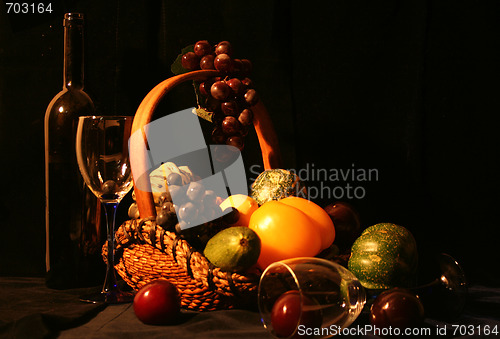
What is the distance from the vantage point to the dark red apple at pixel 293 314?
0.75m

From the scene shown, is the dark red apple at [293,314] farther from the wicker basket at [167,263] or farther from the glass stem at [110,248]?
the glass stem at [110,248]

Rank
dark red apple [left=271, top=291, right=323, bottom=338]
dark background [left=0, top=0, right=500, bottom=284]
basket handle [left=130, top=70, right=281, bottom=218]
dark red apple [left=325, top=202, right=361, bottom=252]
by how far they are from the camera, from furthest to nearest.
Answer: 1. dark background [left=0, top=0, right=500, bottom=284]
2. dark red apple [left=325, top=202, right=361, bottom=252]
3. basket handle [left=130, top=70, right=281, bottom=218]
4. dark red apple [left=271, top=291, right=323, bottom=338]

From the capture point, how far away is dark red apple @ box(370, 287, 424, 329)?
2.68 feet

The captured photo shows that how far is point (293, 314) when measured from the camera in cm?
76

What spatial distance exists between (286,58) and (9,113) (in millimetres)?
723

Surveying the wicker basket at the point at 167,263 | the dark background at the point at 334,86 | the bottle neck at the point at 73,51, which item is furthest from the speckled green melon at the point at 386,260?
the bottle neck at the point at 73,51

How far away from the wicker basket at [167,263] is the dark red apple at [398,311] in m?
0.21

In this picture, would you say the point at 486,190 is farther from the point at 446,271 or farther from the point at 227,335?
the point at 227,335

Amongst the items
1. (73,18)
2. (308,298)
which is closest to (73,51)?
(73,18)

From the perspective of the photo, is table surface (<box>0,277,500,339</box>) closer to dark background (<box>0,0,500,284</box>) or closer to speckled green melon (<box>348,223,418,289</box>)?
speckled green melon (<box>348,223,418,289</box>)

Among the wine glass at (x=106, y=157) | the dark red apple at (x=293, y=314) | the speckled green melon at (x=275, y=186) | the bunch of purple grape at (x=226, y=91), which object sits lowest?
the dark red apple at (x=293, y=314)

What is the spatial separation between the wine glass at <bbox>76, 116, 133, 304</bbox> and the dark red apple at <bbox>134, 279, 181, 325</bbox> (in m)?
0.14

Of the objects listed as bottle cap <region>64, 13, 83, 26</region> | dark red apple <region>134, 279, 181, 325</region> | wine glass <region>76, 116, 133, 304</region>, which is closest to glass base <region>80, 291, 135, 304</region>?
wine glass <region>76, 116, 133, 304</region>

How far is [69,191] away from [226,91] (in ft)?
1.34
